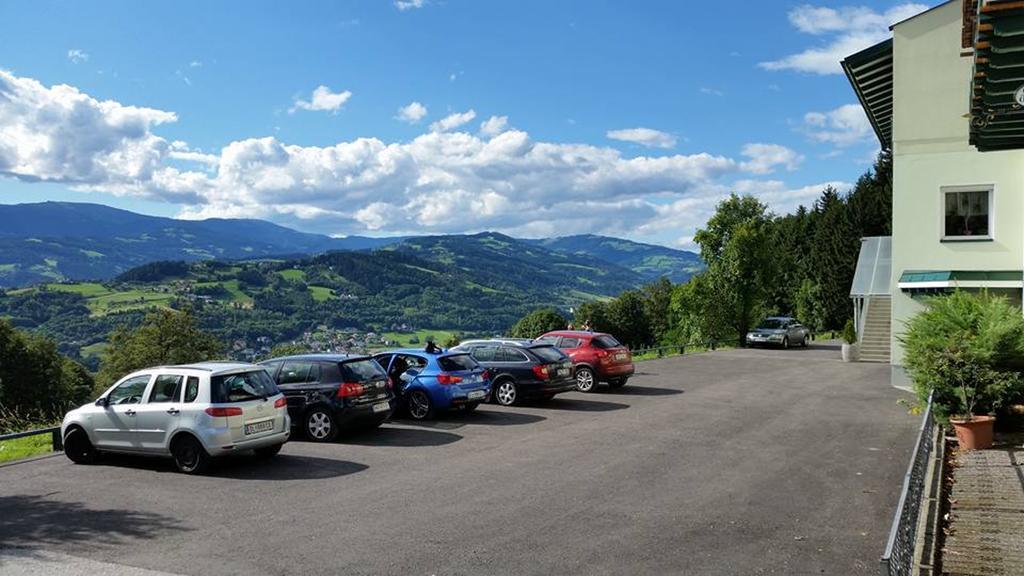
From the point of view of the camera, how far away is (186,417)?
1027 centimetres

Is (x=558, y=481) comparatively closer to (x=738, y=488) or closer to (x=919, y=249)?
(x=738, y=488)

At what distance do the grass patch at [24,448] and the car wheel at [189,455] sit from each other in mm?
3490

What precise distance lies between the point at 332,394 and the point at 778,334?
108 ft

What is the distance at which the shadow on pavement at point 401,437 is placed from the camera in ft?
41.6

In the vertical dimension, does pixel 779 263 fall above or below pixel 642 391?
above

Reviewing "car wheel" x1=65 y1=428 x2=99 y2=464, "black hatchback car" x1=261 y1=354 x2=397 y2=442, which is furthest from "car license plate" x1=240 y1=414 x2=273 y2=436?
"car wheel" x1=65 y1=428 x2=99 y2=464

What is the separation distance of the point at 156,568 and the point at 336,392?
20.6ft

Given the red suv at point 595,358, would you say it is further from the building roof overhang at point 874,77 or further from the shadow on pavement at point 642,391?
the building roof overhang at point 874,77

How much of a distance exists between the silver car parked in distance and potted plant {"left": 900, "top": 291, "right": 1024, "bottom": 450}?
27.5 metres

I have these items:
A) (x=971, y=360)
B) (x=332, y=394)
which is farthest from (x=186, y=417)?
(x=971, y=360)

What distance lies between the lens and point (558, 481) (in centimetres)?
965

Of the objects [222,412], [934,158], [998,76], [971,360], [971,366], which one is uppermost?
[934,158]

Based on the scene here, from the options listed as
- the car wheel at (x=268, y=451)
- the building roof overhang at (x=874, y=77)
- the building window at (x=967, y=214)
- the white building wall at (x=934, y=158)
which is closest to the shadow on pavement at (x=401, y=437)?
the car wheel at (x=268, y=451)

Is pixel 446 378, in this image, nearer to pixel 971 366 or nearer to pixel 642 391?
pixel 642 391
